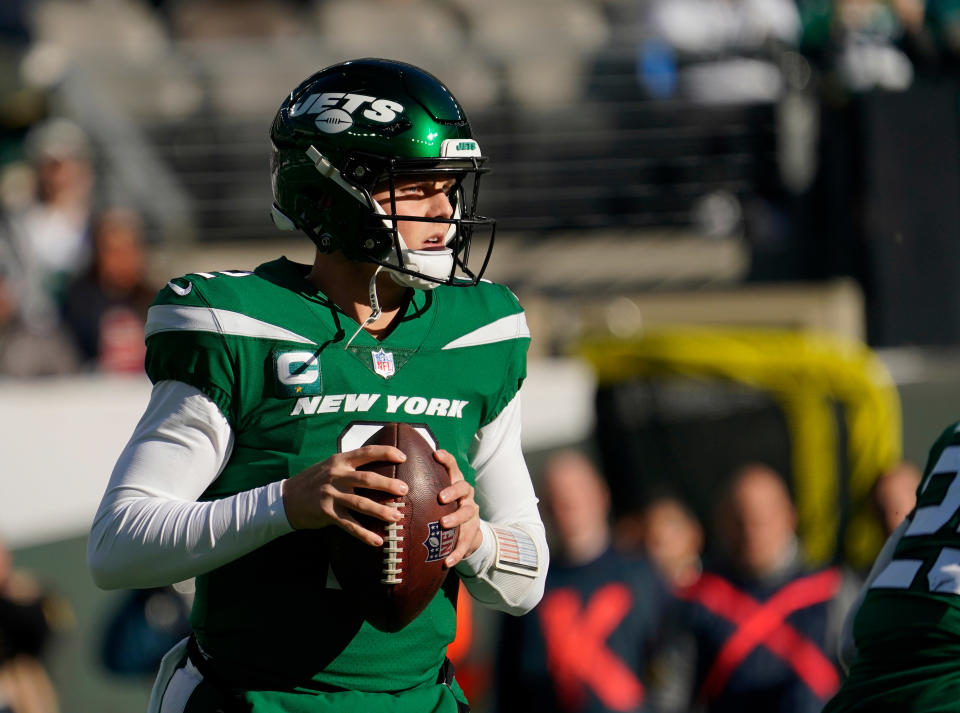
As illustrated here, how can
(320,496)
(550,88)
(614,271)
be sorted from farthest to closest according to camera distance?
(550,88) < (614,271) < (320,496)

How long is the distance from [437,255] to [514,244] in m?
6.04

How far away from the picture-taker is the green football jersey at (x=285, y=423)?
7.61ft

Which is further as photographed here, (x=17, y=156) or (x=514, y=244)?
(x=17, y=156)

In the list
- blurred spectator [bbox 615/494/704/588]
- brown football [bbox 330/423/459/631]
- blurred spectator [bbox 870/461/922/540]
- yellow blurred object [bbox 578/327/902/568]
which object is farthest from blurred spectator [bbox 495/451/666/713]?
brown football [bbox 330/423/459/631]

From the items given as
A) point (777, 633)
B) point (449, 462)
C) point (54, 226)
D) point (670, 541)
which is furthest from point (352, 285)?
point (54, 226)

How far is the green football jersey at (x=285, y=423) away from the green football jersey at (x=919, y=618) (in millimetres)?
812

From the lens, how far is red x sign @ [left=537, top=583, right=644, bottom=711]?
212 inches

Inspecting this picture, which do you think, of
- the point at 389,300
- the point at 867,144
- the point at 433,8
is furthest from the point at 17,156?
the point at 389,300

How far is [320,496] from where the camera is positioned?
7.13ft

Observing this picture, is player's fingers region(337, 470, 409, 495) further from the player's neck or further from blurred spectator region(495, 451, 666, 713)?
blurred spectator region(495, 451, 666, 713)

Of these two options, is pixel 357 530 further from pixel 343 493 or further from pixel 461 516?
pixel 461 516

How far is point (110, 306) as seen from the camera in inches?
281

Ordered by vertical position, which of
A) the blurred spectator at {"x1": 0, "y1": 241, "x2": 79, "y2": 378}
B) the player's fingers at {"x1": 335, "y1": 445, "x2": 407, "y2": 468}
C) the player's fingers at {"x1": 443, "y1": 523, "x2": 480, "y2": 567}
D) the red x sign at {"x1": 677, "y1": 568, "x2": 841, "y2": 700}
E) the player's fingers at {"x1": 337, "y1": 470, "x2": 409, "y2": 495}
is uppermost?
the player's fingers at {"x1": 335, "y1": 445, "x2": 407, "y2": 468}

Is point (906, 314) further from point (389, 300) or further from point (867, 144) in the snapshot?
point (389, 300)
